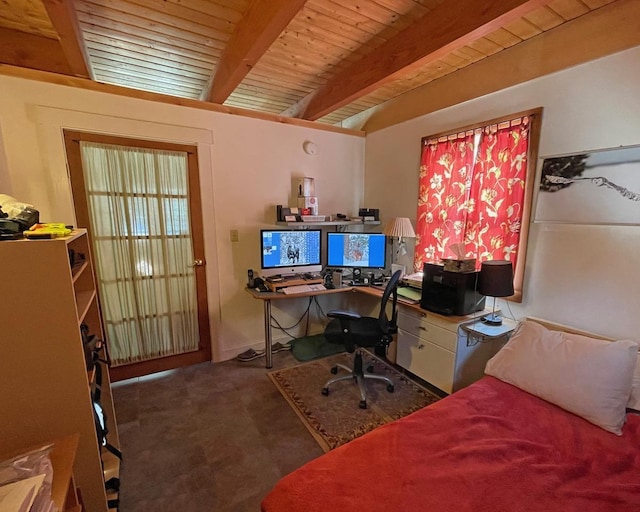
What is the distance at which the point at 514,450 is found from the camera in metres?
1.23

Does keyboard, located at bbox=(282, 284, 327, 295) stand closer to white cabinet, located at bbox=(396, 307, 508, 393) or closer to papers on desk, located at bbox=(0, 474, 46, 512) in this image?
white cabinet, located at bbox=(396, 307, 508, 393)

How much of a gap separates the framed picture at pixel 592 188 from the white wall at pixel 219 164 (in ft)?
6.54

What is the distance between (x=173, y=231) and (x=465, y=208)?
2.57 metres

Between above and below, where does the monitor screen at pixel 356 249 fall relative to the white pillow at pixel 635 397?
above

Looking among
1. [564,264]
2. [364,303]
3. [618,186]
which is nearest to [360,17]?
[618,186]

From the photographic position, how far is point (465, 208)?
2.53 meters

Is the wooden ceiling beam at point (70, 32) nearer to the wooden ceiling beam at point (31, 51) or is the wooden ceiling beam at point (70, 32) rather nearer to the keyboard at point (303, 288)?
the wooden ceiling beam at point (31, 51)

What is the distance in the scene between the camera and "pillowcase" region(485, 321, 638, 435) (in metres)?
1.41

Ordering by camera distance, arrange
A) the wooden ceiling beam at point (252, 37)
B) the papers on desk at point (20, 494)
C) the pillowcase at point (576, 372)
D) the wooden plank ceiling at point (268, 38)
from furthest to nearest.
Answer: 1. the wooden plank ceiling at point (268, 38)
2. the wooden ceiling beam at point (252, 37)
3. the pillowcase at point (576, 372)
4. the papers on desk at point (20, 494)

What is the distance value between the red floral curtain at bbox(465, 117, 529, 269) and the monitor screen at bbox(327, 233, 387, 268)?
84cm

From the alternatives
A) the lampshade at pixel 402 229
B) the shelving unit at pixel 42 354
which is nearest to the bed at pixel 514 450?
the shelving unit at pixel 42 354

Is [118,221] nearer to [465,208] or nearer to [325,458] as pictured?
[325,458]

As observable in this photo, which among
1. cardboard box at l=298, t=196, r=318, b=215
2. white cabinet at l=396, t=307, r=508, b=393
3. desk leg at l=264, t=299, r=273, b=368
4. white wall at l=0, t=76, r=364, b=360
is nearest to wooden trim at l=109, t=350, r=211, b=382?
white wall at l=0, t=76, r=364, b=360

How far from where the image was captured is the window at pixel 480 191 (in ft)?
7.07
